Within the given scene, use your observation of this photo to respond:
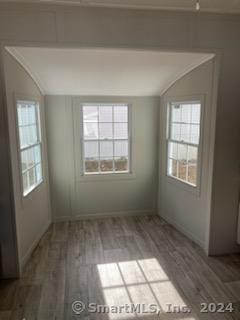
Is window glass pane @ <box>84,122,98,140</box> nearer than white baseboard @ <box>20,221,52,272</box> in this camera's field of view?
No

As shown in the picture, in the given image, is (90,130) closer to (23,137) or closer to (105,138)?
(105,138)

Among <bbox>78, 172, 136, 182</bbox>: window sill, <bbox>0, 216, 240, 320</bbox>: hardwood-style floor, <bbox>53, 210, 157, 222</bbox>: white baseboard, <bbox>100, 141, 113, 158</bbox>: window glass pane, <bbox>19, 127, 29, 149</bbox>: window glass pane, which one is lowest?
<bbox>0, 216, 240, 320</bbox>: hardwood-style floor

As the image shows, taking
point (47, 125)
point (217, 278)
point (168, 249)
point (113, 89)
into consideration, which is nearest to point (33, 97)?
point (47, 125)

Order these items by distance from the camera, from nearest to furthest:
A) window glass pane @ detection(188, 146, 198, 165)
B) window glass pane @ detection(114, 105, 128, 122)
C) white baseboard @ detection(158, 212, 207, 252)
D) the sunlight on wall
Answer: the sunlight on wall → white baseboard @ detection(158, 212, 207, 252) → window glass pane @ detection(188, 146, 198, 165) → window glass pane @ detection(114, 105, 128, 122)

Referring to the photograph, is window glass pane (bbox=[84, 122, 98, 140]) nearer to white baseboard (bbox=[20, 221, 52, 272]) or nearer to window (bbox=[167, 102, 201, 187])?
window (bbox=[167, 102, 201, 187])

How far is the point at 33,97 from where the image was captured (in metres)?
3.33

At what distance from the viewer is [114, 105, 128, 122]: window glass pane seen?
13.5 ft

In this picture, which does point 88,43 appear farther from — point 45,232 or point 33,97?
point 45,232

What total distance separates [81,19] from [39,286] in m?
2.73

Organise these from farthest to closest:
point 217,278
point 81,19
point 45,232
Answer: point 45,232
point 217,278
point 81,19

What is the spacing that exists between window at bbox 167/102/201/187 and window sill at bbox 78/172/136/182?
68 centimetres

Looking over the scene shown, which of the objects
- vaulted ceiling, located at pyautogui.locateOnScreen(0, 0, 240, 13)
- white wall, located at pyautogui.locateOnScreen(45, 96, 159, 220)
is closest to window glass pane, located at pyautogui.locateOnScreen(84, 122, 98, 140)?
white wall, located at pyautogui.locateOnScreen(45, 96, 159, 220)

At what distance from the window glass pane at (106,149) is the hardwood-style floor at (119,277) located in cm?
125

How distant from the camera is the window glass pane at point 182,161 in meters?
3.66
